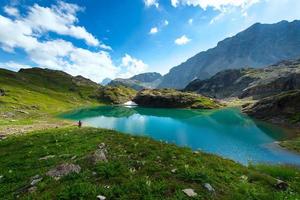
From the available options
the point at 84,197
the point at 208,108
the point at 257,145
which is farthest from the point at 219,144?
the point at 208,108

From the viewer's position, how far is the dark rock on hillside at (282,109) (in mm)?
96044

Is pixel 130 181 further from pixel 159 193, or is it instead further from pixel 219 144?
pixel 219 144

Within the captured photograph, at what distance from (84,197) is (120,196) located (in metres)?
1.93

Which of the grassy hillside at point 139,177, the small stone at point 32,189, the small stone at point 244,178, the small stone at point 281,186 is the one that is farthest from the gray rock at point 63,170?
the small stone at point 281,186

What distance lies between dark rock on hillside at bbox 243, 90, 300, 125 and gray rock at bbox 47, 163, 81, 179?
3477 inches

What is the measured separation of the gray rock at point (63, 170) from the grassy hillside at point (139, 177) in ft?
1.11

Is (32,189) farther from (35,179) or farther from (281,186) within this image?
(281,186)

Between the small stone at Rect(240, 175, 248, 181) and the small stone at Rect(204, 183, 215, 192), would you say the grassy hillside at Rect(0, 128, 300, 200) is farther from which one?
the small stone at Rect(204, 183, 215, 192)

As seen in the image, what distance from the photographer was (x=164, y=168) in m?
17.3

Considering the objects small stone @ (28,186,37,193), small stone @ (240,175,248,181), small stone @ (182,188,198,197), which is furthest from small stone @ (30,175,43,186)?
small stone @ (240,175,248,181)

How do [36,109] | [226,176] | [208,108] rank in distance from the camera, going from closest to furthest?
1. [226,176]
2. [36,109]
3. [208,108]

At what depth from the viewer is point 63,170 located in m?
17.2

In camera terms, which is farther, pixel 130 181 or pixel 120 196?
pixel 130 181

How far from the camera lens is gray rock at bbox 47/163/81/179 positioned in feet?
54.9
